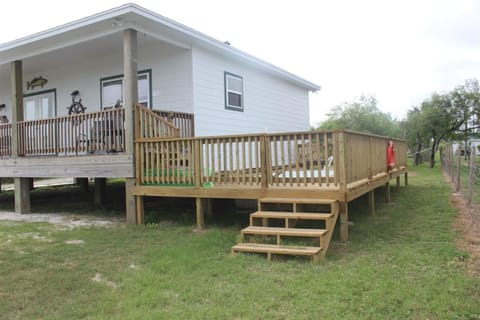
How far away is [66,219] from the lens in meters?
8.05

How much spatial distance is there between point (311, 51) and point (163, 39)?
90.7ft

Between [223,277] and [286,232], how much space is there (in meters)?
1.24

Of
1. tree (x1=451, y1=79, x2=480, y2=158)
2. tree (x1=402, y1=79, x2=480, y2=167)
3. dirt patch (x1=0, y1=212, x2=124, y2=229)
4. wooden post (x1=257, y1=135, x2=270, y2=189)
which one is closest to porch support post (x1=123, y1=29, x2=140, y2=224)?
dirt patch (x1=0, y1=212, x2=124, y2=229)

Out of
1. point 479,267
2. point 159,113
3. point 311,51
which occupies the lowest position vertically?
point 479,267

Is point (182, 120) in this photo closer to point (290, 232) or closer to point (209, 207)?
point (209, 207)

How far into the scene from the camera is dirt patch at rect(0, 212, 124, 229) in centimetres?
744

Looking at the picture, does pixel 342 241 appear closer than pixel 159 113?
Yes

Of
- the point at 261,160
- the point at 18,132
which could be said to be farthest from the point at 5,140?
the point at 261,160

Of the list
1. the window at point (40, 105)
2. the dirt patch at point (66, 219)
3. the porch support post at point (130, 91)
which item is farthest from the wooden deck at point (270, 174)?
the window at point (40, 105)

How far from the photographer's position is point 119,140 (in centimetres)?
754

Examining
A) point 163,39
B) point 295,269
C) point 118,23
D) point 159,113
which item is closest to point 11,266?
point 295,269

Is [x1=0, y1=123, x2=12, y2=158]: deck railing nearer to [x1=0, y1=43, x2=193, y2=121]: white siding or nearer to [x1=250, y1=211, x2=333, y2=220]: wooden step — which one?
[x1=0, y1=43, x2=193, y2=121]: white siding

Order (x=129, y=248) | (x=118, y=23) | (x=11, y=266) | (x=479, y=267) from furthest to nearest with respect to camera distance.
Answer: (x=118, y=23) < (x=129, y=248) < (x=11, y=266) < (x=479, y=267)

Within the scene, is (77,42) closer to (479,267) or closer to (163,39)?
(163,39)
